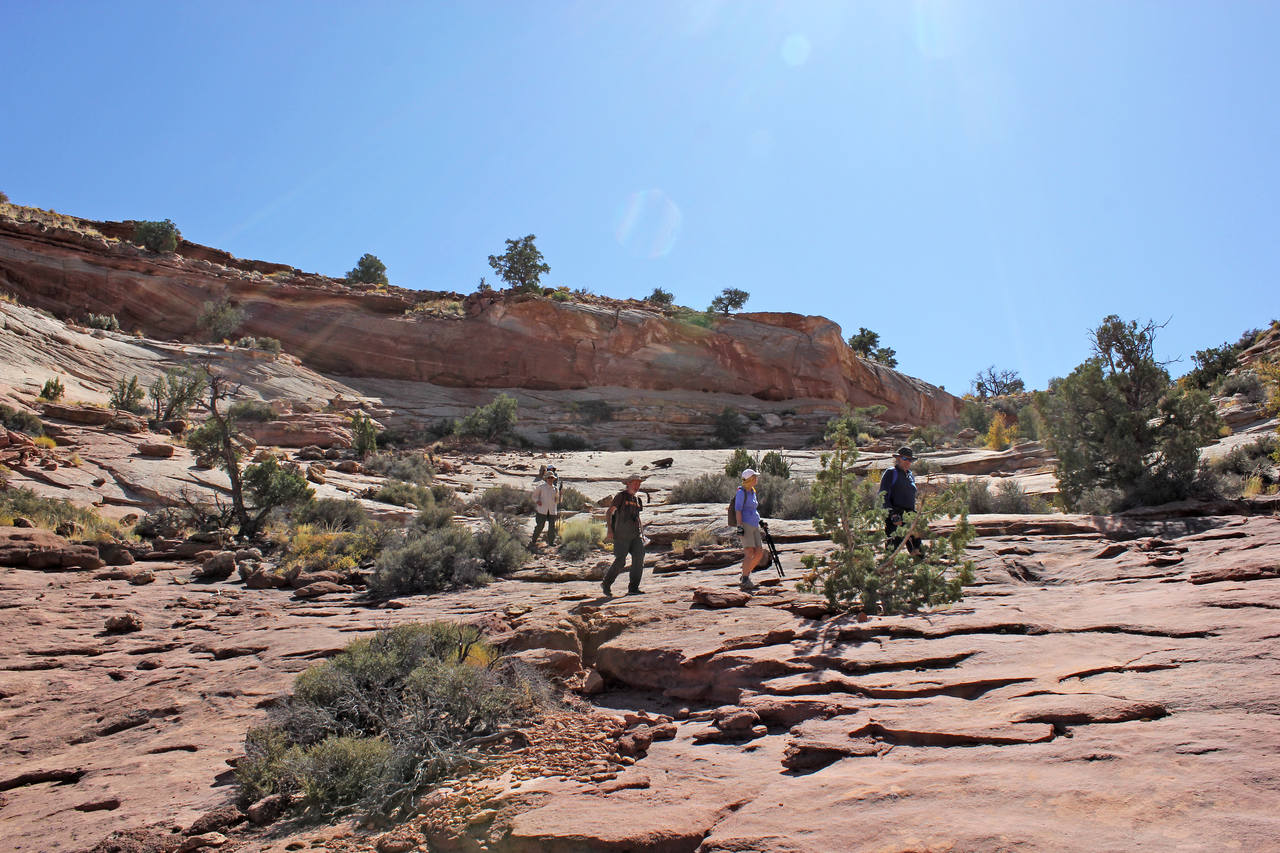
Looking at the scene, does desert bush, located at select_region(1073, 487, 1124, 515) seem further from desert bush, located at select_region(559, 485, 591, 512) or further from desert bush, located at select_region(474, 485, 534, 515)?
desert bush, located at select_region(474, 485, 534, 515)

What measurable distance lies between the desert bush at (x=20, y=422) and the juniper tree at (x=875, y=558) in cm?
1779

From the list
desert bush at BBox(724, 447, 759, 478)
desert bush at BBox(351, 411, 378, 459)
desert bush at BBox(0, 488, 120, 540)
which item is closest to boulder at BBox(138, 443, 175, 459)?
desert bush at BBox(0, 488, 120, 540)

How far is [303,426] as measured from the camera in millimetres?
23781

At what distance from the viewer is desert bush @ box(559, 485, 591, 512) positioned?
58.9 feet

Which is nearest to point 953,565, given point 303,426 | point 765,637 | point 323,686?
point 765,637

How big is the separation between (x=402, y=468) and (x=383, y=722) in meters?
16.2

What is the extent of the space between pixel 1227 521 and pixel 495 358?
33.3 metres

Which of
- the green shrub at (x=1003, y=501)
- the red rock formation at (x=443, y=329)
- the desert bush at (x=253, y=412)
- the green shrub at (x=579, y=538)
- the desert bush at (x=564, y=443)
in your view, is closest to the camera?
the green shrub at (x=579, y=538)

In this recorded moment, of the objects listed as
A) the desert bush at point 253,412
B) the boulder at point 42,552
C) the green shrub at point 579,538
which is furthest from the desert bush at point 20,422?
the green shrub at point 579,538

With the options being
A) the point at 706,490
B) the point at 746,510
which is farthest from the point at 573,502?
the point at 746,510

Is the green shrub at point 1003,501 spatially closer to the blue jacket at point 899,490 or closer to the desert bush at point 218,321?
the blue jacket at point 899,490

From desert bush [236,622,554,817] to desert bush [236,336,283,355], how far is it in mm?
30085

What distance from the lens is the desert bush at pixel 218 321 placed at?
107 ft

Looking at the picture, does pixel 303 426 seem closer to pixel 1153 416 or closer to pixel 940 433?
pixel 1153 416
